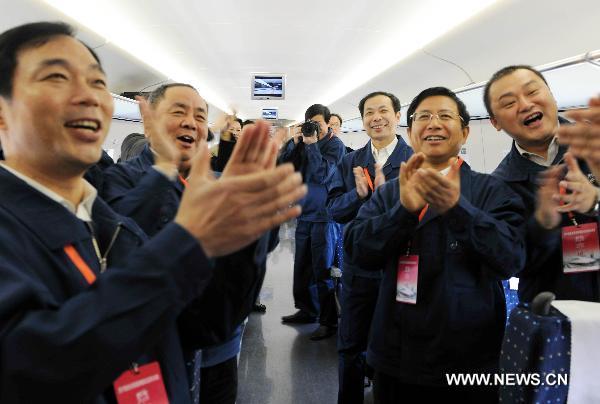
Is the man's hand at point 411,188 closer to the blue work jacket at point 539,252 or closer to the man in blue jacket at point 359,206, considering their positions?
the blue work jacket at point 539,252

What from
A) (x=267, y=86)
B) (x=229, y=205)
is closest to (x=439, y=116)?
(x=229, y=205)

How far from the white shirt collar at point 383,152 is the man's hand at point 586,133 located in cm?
160

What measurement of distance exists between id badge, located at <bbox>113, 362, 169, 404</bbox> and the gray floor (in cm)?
230

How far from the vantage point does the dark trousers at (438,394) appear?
1.62 metres

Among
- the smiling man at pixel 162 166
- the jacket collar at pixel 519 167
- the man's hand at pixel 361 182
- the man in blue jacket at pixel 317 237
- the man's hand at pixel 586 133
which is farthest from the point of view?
the man in blue jacket at pixel 317 237

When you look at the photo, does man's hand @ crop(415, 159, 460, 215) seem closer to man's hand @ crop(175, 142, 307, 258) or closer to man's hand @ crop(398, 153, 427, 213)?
man's hand @ crop(398, 153, 427, 213)

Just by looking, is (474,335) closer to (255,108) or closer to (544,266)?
(544,266)

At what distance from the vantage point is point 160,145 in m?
1.63

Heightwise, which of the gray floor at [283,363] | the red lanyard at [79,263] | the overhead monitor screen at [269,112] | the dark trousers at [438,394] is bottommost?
the gray floor at [283,363]

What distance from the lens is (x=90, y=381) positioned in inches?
25.5

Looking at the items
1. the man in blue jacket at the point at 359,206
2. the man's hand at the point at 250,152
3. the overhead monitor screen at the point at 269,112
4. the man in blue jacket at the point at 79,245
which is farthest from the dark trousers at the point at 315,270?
the overhead monitor screen at the point at 269,112

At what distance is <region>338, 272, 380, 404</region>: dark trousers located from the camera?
2.54 m

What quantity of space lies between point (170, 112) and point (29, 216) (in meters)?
1.33

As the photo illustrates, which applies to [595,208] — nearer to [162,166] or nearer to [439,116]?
[439,116]
